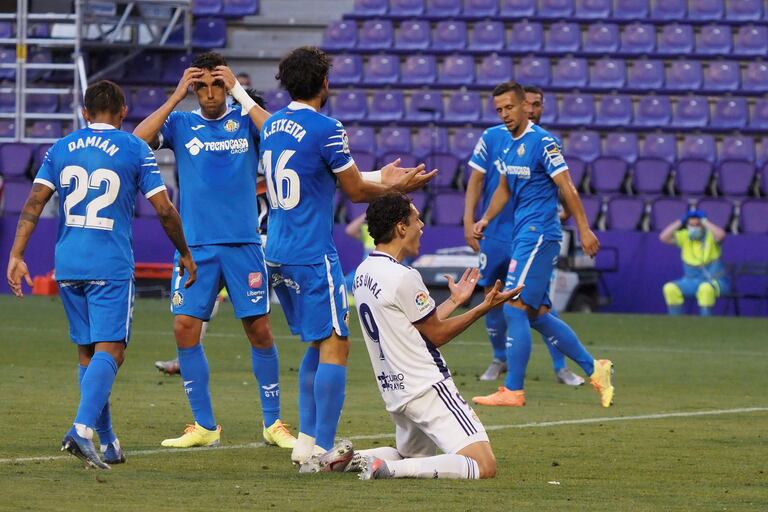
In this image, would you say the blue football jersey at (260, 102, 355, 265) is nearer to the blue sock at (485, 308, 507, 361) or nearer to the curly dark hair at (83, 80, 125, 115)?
the curly dark hair at (83, 80, 125, 115)

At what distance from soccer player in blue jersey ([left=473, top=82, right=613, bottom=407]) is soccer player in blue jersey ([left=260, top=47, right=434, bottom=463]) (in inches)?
136

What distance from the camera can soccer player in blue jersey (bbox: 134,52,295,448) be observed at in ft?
26.6

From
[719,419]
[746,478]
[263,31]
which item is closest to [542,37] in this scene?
[263,31]

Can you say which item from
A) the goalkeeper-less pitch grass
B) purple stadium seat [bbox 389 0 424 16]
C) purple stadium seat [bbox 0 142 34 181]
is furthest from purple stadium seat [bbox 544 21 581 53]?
the goalkeeper-less pitch grass

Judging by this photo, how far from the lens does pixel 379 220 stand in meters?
6.93

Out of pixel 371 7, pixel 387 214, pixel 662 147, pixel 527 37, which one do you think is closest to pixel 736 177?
pixel 662 147

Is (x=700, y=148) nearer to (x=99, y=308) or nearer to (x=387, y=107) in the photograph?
(x=387, y=107)

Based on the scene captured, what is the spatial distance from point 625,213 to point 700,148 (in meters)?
2.06

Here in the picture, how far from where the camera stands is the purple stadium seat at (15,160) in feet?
82.3

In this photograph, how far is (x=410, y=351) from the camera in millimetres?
6910

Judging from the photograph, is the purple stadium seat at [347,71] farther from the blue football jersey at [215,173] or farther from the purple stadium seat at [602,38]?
the blue football jersey at [215,173]

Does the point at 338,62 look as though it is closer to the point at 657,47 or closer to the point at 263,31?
the point at 263,31

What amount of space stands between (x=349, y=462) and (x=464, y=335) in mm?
10485

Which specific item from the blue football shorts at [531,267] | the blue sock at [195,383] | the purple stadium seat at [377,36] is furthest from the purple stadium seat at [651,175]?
the blue sock at [195,383]
